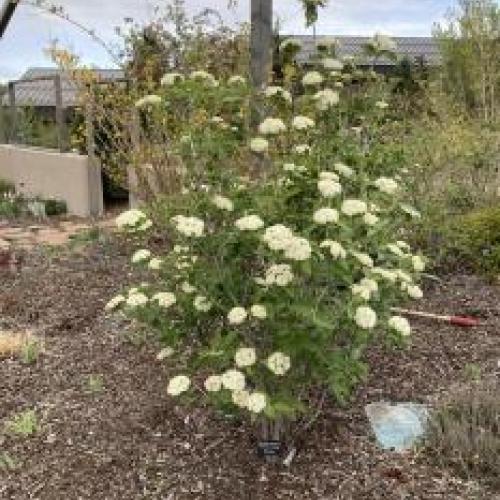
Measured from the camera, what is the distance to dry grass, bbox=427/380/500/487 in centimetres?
335

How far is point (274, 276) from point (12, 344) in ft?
7.96

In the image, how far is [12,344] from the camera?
4875 mm

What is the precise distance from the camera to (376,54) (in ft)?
12.8

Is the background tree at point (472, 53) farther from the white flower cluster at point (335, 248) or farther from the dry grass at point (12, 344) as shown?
the white flower cluster at point (335, 248)

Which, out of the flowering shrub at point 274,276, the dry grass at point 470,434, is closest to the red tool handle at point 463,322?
the dry grass at point 470,434

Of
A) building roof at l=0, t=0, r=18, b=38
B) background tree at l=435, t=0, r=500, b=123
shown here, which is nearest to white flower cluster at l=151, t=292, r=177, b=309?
building roof at l=0, t=0, r=18, b=38

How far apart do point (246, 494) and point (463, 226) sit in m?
3.26

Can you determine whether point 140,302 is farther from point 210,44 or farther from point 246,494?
point 210,44

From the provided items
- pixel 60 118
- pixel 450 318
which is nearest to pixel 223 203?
pixel 450 318

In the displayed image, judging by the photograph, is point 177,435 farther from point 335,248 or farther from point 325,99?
point 325,99

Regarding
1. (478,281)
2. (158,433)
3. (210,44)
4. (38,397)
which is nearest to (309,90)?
(158,433)

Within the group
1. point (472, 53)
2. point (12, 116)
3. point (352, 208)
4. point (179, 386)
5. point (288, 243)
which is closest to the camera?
point (288, 243)

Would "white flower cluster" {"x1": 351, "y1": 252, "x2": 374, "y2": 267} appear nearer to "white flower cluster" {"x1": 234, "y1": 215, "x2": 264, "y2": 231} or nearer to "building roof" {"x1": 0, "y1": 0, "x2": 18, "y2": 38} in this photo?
"white flower cluster" {"x1": 234, "y1": 215, "x2": 264, "y2": 231}

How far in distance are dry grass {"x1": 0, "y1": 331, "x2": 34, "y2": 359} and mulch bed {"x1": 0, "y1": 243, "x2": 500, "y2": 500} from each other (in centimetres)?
9
